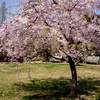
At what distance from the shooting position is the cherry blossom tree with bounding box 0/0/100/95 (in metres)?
6.08

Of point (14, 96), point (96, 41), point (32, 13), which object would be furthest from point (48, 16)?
point (14, 96)

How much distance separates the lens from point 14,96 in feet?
25.0

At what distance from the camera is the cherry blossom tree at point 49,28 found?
6082 millimetres

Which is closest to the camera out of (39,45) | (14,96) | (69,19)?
(69,19)

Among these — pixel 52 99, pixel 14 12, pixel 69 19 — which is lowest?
pixel 52 99

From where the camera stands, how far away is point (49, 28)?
6.55m

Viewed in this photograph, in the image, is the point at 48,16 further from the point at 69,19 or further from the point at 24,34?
the point at 24,34

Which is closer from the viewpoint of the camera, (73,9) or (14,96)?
(73,9)

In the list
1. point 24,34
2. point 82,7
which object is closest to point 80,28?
point 82,7

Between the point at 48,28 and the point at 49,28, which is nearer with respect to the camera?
the point at 48,28

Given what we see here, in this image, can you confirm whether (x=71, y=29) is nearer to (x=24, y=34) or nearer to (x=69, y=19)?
(x=69, y=19)

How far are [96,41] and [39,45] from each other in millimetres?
3004

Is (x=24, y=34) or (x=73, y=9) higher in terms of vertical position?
(x=73, y=9)

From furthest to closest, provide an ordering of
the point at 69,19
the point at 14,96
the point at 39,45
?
the point at 14,96, the point at 39,45, the point at 69,19
